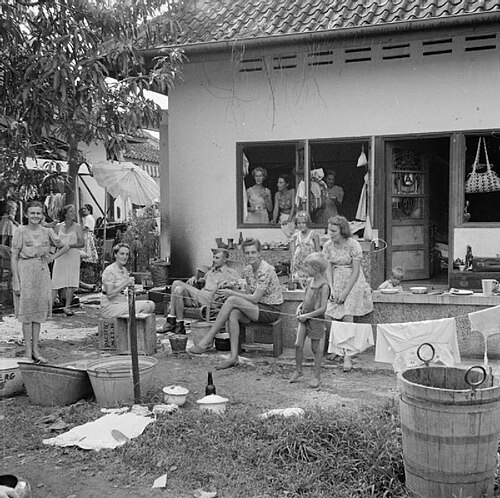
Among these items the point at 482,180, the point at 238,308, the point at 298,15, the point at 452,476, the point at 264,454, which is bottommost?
the point at 264,454

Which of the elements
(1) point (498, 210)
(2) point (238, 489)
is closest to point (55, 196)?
(1) point (498, 210)

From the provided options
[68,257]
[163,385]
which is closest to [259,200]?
[68,257]

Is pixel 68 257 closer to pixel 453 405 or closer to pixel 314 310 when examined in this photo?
pixel 314 310

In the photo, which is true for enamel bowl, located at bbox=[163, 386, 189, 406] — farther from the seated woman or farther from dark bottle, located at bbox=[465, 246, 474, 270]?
dark bottle, located at bbox=[465, 246, 474, 270]

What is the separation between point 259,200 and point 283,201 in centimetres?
41

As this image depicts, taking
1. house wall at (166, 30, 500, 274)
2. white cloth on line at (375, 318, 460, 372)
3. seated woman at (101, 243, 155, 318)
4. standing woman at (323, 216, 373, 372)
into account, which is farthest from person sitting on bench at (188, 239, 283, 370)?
house wall at (166, 30, 500, 274)

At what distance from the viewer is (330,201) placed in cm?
1085

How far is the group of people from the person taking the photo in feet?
35.5

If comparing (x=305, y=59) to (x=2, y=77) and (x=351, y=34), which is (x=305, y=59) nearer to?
(x=351, y=34)

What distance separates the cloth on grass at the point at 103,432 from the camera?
5.21 meters

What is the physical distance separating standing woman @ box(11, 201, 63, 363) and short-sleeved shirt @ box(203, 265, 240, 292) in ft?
8.33

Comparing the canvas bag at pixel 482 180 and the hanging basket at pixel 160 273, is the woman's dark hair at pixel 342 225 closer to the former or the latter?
the canvas bag at pixel 482 180

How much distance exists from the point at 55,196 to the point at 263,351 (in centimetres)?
1127

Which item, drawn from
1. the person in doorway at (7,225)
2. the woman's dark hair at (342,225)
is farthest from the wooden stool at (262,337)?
the person in doorway at (7,225)
